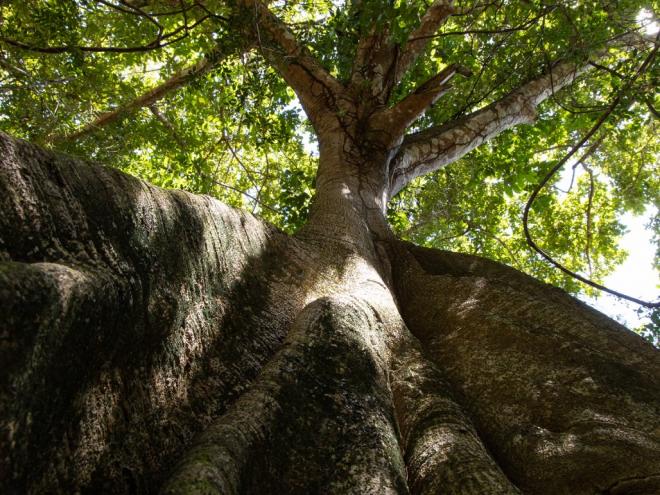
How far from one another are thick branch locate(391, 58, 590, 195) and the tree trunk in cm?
268

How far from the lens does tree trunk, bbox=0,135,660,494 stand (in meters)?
1.03

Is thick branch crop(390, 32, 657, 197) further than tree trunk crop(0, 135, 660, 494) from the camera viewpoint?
Yes

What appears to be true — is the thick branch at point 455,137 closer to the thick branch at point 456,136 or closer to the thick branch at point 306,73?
the thick branch at point 456,136

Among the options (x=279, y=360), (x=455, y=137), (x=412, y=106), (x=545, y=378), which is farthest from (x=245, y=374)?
(x=455, y=137)

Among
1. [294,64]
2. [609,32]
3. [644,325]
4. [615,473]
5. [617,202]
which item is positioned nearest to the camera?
[615,473]

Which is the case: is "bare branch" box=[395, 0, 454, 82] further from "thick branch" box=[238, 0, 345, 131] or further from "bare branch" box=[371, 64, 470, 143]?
"bare branch" box=[371, 64, 470, 143]

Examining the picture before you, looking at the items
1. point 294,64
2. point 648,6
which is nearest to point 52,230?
point 294,64

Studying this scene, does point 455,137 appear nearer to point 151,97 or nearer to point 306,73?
point 306,73

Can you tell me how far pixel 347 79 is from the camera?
17.1ft

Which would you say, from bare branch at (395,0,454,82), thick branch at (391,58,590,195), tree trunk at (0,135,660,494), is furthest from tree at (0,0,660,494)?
bare branch at (395,0,454,82)

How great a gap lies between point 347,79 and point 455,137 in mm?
1381

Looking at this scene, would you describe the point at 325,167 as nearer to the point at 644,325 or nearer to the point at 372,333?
the point at 372,333

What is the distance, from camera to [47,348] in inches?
38.2

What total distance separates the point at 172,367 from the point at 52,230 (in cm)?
55
